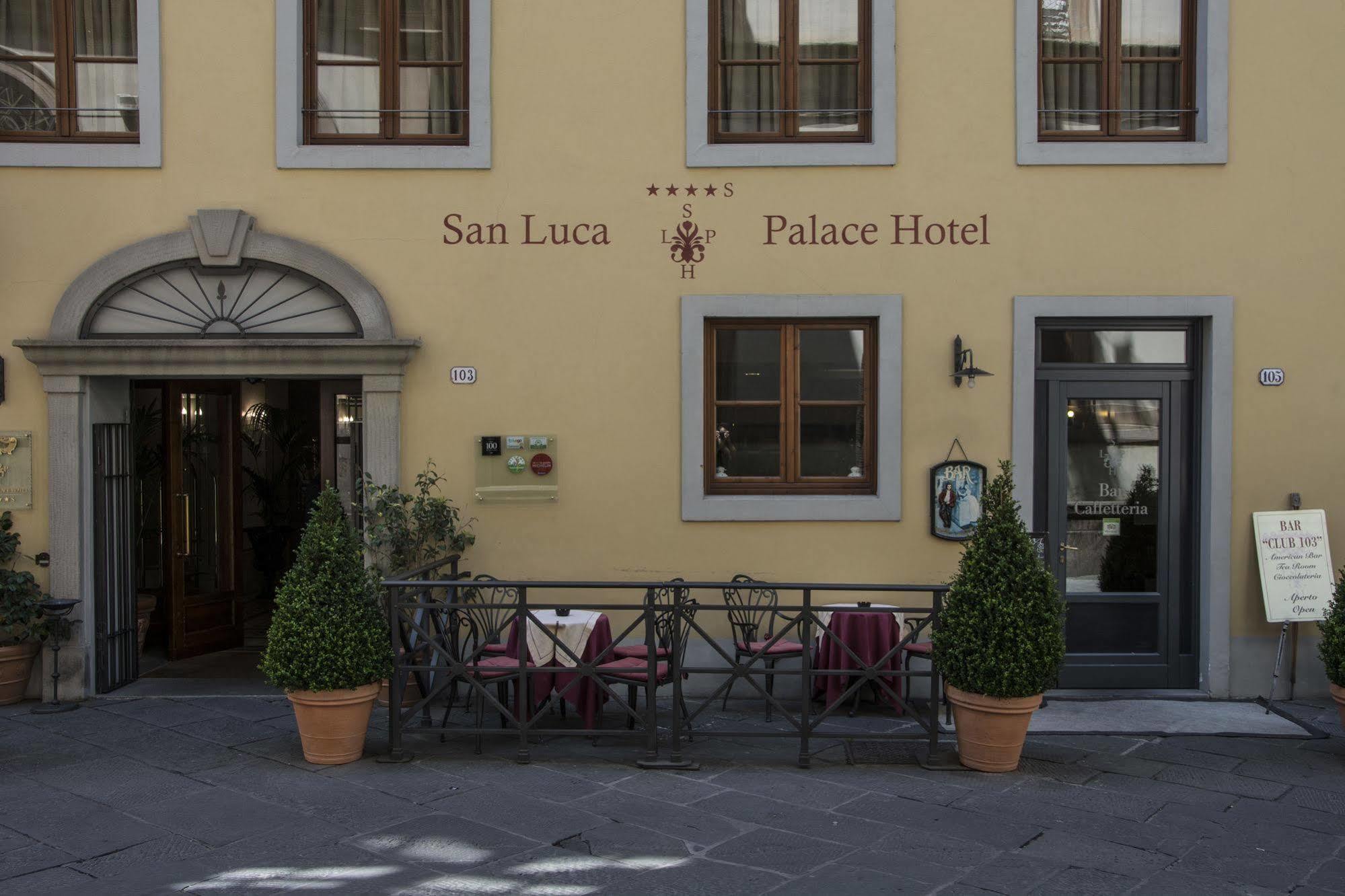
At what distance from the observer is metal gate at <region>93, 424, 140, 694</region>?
7.97 metres

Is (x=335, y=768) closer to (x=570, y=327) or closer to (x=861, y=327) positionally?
(x=570, y=327)

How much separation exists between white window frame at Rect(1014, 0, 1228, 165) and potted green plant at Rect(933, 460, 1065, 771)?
266 centimetres

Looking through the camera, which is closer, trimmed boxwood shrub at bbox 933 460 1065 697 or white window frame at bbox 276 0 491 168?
trimmed boxwood shrub at bbox 933 460 1065 697

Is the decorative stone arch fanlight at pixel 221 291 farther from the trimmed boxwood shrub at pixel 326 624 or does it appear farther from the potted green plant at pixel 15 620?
the trimmed boxwood shrub at pixel 326 624

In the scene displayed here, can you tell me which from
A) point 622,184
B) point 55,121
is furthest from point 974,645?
point 55,121

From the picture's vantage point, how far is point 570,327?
310 inches

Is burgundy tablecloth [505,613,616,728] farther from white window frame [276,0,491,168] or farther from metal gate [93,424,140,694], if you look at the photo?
white window frame [276,0,491,168]

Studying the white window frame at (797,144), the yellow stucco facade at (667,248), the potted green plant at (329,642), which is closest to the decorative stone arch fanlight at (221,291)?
the yellow stucco facade at (667,248)

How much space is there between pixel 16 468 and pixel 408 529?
2676 mm

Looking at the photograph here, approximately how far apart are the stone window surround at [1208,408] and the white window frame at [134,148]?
587 centimetres

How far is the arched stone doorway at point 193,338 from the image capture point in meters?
7.71

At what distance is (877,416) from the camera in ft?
25.8

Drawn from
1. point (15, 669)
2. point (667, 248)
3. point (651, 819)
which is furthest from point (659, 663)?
point (15, 669)

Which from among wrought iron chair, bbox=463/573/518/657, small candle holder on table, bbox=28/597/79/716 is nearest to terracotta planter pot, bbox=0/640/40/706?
small candle holder on table, bbox=28/597/79/716
